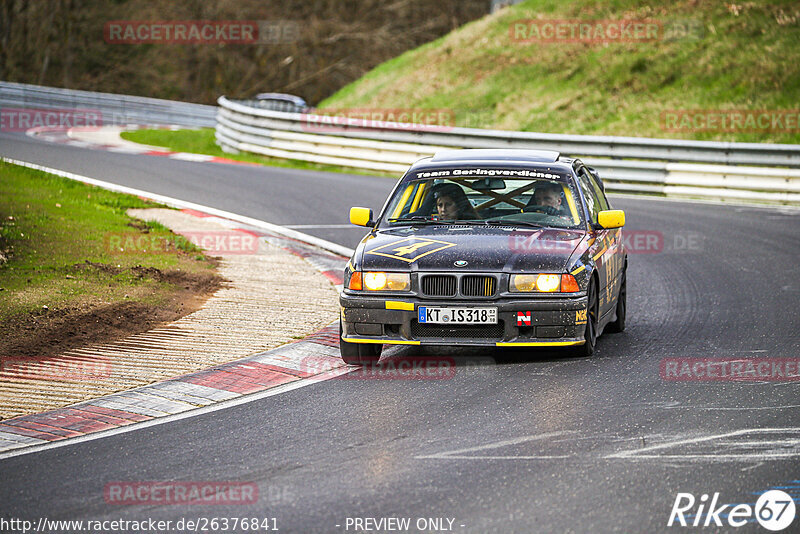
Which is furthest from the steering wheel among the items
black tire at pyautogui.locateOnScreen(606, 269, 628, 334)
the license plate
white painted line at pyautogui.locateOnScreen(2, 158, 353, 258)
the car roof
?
white painted line at pyautogui.locateOnScreen(2, 158, 353, 258)

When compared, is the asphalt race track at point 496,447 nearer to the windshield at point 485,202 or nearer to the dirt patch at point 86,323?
the windshield at point 485,202

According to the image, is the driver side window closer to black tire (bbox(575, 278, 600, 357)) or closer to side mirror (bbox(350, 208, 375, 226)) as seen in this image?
black tire (bbox(575, 278, 600, 357))

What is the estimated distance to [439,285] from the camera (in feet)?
27.1

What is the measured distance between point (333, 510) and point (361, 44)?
5166 cm

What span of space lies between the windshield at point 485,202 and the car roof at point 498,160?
0.21 metres

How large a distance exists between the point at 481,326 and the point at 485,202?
1.62 m

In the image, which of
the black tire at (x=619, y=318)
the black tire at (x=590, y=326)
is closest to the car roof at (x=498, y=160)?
the black tire at (x=619, y=318)

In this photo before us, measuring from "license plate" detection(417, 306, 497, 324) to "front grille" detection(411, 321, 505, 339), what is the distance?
0.04 m

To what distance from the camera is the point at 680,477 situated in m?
5.75

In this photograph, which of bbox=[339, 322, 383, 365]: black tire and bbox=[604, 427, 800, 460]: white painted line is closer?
bbox=[604, 427, 800, 460]: white painted line

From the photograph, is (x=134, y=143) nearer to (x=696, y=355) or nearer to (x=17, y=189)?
(x=17, y=189)

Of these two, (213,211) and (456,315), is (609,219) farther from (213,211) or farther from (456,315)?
(213,211)

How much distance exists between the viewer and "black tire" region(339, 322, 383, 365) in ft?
28.1

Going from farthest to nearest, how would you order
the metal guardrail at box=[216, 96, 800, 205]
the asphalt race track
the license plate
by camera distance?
the metal guardrail at box=[216, 96, 800, 205], the license plate, the asphalt race track
